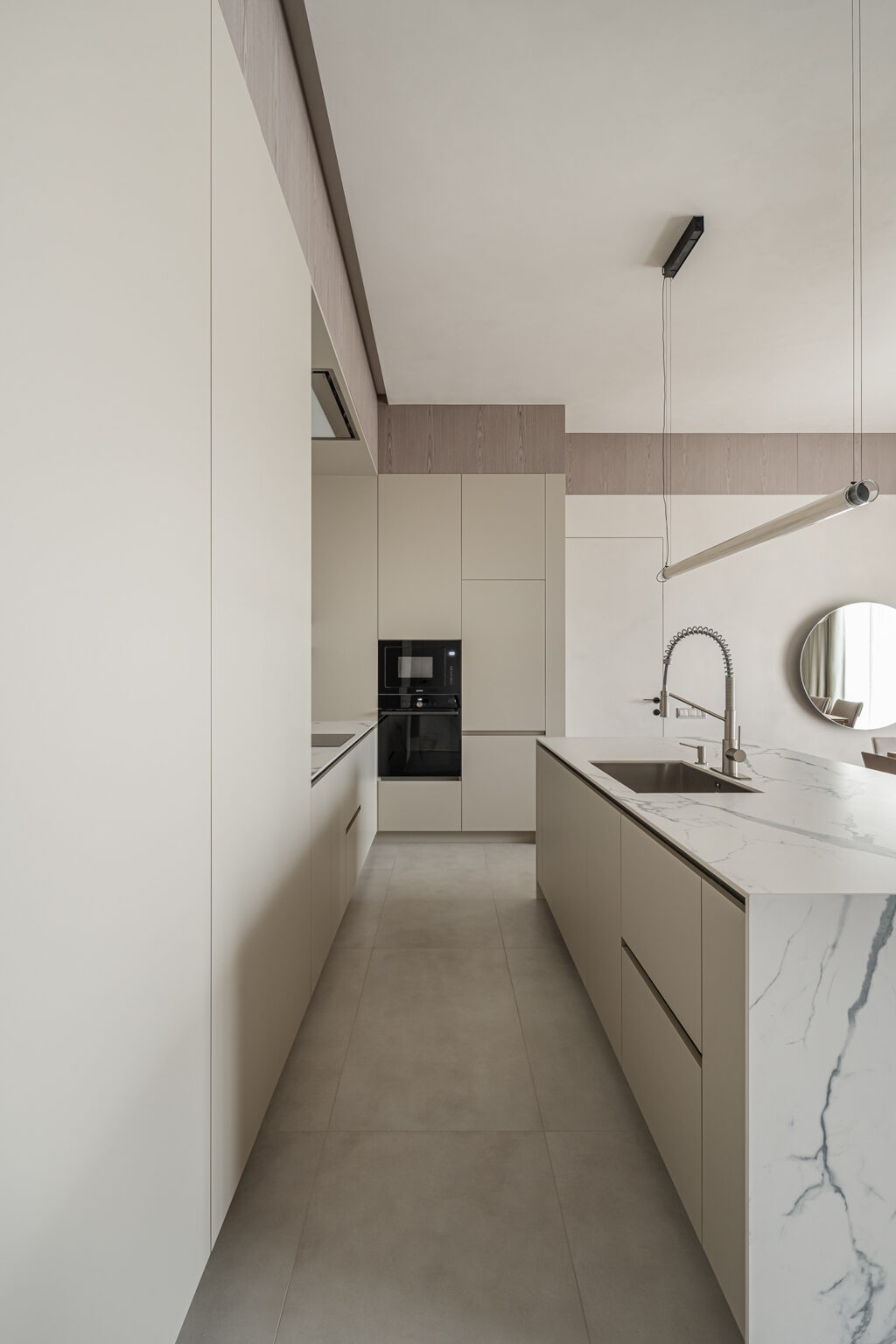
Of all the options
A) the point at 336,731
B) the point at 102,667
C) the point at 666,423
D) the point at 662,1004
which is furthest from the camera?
the point at 666,423

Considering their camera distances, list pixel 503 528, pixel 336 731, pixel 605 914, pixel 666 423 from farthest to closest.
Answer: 1. pixel 666 423
2. pixel 503 528
3. pixel 336 731
4. pixel 605 914

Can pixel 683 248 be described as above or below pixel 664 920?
above

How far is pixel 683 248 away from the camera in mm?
2719

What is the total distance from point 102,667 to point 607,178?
8.24 ft

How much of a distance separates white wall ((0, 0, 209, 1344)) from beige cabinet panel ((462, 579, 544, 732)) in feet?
11.0

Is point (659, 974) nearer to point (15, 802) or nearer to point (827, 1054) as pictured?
point (827, 1054)

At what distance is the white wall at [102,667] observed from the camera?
2.15ft

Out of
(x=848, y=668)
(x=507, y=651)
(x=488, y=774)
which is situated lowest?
(x=488, y=774)

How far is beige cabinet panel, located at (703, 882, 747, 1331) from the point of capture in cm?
104

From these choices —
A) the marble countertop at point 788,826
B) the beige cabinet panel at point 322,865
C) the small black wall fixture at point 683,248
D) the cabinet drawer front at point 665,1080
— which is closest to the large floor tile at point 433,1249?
the cabinet drawer front at point 665,1080

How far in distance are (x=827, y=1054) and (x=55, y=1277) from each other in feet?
3.42

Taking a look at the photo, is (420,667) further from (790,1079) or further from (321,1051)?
(790,1079)

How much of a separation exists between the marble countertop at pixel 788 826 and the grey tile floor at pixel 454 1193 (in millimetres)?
786

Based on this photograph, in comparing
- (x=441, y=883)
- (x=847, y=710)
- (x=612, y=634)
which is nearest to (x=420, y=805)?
(x=441, y=883)
